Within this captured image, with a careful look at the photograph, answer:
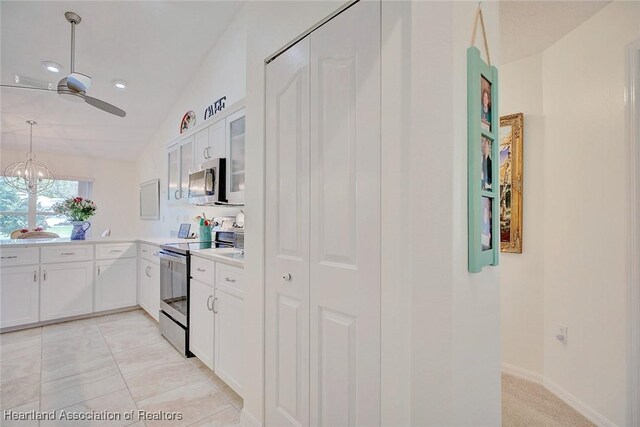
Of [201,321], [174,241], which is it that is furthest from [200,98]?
[201,321]

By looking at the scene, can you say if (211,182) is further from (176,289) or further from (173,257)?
(176,289)

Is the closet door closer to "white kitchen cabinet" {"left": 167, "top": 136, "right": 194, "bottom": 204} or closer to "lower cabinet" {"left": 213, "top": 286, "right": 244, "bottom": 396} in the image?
"lower cabinet" {"left": 213, "top": 286, "right": 244, "bottom": 396}

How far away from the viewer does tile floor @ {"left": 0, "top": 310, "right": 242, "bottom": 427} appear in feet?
6.30

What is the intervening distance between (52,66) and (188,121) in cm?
138

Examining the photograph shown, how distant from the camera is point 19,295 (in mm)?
3146

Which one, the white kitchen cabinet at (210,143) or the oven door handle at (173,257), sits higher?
A: the white kitchen cabinet at (210,143)

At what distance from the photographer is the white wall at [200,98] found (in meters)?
2.98

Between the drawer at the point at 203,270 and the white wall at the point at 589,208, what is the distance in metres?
2.40

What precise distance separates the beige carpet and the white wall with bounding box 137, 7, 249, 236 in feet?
8.94

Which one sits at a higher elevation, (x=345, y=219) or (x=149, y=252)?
(x=345, y=219)

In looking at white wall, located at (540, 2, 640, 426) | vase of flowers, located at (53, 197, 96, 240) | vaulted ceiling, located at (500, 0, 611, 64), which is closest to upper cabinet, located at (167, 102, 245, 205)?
vase of flowers, located at (53, 197, 96, 240)

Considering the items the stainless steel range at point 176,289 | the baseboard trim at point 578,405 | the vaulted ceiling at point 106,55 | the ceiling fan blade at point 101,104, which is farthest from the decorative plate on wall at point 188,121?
the baseboard trim at point 578,405

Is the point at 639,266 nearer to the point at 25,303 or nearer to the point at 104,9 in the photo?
the point at 104,9

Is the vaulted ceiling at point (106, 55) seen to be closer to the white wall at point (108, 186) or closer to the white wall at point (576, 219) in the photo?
the white wall at point (108, 186)
